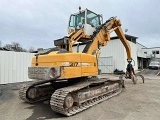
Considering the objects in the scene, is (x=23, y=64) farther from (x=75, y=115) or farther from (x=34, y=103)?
(x=75, y=115)

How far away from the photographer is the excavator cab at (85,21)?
28.5 feet

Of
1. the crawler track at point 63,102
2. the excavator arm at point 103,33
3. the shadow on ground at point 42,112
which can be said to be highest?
the excavator arm at point 103,33

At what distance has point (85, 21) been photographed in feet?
28.5

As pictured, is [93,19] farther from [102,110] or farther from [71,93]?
[102,110]

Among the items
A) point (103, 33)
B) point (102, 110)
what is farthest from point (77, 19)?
point (102, 110)

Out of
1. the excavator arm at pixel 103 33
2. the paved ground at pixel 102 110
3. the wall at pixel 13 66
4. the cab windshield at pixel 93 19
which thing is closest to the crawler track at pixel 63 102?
the paved ground at pixel 102 110

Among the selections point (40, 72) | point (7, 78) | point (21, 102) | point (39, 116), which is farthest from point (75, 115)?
point (7, 78)

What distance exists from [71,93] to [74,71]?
0.76 meters

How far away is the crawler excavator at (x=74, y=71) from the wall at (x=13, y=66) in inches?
257

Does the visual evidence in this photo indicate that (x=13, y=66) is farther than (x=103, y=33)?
Yes

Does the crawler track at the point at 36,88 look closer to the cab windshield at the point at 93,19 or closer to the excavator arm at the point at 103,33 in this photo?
the excavator arm at the point at 103,33

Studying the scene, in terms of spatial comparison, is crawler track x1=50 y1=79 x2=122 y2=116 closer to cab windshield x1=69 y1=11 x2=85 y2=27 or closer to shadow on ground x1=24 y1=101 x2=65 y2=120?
shadow on ground x1=24 y1=101 x2=65 y2=120

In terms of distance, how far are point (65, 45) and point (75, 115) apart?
284 centimetres

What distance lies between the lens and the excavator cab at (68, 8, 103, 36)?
869 centimetres
